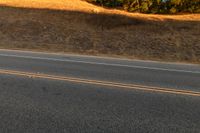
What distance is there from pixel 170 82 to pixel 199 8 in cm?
2457

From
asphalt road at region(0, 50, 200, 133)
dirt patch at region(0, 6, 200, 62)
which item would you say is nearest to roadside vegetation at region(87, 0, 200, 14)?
dirt patch at region(0, 6, 200, 62)

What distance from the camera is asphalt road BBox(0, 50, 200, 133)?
6742mm

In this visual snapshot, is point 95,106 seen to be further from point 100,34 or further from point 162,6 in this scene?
point 162,6

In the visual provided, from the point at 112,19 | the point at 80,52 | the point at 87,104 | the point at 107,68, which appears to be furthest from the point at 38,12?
the point at 87,104

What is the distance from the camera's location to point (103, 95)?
349 inches

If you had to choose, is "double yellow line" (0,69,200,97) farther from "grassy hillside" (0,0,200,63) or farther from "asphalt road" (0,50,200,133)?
"grassy hillside" (0,0,200,63)

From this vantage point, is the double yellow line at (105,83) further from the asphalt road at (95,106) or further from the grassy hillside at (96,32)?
the grassy hillside at (96,32)

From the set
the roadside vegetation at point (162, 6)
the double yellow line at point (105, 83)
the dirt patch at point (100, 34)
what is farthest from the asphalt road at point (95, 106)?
the roadside vegetation at point (162, 6)

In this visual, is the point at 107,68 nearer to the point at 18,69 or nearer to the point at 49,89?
the point at 18,69

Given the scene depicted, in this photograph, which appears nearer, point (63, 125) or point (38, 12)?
point (63, 125)

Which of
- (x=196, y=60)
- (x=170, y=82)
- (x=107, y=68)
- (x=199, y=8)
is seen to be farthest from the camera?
(x=199, y=8)

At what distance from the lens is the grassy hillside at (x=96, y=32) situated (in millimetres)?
21344

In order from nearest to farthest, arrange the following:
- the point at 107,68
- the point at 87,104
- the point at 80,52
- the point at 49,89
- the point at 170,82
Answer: the point at 87,104 → the point at 49,89 → the point at 170,82 → the point at 107,68 → the point at 80,52

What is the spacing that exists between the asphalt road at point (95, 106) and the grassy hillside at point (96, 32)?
850 centimetres
